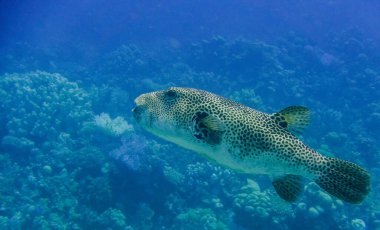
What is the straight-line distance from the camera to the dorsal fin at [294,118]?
3437 mm

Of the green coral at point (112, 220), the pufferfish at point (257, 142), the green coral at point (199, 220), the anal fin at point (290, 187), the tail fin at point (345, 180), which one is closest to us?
the tail fin at point (345, 180)

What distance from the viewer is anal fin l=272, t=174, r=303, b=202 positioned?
3.42m

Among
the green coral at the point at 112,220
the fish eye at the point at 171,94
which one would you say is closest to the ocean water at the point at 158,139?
the green coral at the point at 112,220

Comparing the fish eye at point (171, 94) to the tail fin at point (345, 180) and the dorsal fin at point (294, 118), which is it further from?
the tail fin at point (345, 180)

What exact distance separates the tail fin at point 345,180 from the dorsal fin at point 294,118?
0.44 m

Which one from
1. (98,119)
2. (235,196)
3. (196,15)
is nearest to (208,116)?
(235,196)

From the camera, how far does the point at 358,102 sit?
23.9 m

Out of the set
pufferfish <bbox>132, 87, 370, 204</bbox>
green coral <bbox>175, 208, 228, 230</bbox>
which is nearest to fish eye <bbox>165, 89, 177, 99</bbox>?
pufferfish <bbox>132, 87, 370, 204</bbox>

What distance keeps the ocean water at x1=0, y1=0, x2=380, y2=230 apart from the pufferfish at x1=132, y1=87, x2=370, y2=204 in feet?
9.58

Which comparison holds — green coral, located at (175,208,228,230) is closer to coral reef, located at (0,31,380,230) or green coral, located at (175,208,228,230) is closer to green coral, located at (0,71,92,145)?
coral reef, located at (0,31,380,230)

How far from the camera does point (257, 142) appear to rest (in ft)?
11.0

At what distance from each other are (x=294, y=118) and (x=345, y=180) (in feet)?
2.58

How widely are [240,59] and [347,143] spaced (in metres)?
12.6

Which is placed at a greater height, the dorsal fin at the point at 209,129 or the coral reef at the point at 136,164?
the coral reef at the point at 136,164
